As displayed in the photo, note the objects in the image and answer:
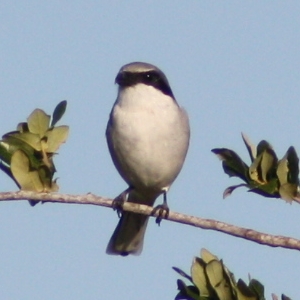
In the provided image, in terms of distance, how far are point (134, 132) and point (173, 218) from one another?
2381mm

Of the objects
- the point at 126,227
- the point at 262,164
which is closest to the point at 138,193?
the point at 126,227

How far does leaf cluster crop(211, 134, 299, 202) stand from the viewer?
389cm

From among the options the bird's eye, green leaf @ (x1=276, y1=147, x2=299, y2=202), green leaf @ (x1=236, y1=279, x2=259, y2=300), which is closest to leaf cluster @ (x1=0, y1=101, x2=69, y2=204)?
green leaf @ (x1=276, y1=147, x2=299, y2=202)

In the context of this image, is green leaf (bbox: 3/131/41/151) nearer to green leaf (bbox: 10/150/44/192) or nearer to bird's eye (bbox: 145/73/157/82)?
green leaf (bbox: 10/150/44/192)

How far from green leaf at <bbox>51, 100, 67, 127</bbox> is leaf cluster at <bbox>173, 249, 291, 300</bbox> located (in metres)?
1.25

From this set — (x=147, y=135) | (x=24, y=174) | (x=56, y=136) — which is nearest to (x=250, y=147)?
(x=56, y=136)

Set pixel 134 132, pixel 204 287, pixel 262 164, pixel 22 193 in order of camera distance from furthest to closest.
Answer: pixel 134 132 < pixel 22 193 < pixel 262 164 < pixel 204 287

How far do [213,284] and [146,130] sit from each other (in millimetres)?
3174

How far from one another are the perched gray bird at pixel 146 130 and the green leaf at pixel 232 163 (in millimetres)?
2445

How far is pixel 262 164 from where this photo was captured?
400 centimetres

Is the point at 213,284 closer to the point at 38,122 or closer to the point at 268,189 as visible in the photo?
the point at 268,189

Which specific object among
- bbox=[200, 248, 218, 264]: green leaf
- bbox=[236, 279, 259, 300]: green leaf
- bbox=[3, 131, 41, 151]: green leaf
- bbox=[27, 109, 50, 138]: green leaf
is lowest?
bbox=[236, 279, 259, 300]: green leaf

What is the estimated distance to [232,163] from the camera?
4.05 meters

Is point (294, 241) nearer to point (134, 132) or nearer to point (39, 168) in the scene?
point (39, 168)
